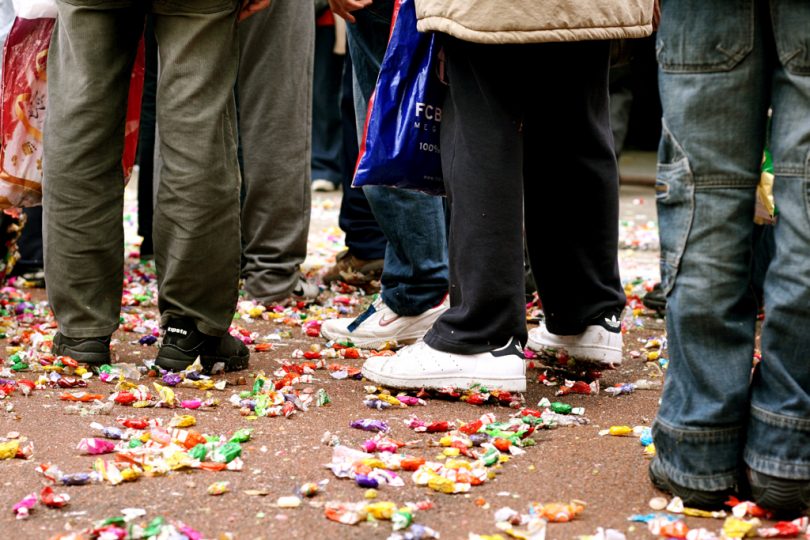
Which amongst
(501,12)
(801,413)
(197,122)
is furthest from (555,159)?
(801,413)

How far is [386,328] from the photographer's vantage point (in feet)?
12.5

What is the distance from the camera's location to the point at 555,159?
3.16 m

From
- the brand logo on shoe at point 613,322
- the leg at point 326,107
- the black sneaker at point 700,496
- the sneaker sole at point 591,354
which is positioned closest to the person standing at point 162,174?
the sneaker sole at point 591,354

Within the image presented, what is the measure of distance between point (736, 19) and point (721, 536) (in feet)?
3.09

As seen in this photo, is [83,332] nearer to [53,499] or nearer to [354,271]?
[53,499]

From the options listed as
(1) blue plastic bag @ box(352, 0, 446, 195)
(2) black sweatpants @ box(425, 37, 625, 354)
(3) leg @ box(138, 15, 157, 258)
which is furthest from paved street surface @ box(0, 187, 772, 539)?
(3) leg @ box(138, 15, 157, 258)

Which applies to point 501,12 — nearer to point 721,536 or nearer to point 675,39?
point 675,39

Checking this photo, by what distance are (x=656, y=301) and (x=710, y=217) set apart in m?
2.52

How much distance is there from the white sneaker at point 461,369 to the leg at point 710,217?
82 cm

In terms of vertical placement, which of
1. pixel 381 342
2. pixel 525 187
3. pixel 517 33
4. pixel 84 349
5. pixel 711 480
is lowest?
pixel 381 342

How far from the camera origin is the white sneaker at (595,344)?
3295mm

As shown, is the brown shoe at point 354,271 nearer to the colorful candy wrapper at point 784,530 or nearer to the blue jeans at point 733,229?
the blue jeans at point 733,229

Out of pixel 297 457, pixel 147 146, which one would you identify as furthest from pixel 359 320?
pixel 147 146

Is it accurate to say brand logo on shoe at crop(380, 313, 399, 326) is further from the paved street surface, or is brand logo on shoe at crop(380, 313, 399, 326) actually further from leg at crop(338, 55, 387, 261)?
leg at crop(338, 55, 387, 261)
